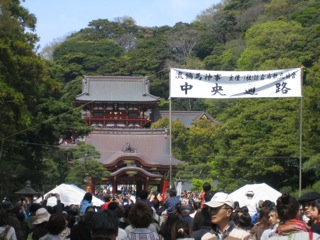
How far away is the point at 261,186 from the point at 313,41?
38406mm

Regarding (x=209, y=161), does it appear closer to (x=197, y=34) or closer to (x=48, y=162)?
A: (x=48, y=162)

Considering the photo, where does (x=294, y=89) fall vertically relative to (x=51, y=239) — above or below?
above

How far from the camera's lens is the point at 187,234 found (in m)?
5.99

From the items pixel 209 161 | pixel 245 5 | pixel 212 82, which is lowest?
pixel 209 161

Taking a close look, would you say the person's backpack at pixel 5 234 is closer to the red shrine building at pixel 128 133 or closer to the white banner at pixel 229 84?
the white banner at pixel 229 84

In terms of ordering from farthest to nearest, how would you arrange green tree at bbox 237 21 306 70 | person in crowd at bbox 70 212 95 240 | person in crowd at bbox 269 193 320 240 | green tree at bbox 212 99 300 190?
1. green tree at bbox 237 21 306 70
2. green tree at bbox 212 99 300 190
3. person in crowd at bbox 70 212 95 240
4. person in crowd at bbox 269 193 320 240

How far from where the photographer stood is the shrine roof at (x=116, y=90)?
57188mm

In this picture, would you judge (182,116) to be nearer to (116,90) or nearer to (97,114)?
(116,90)

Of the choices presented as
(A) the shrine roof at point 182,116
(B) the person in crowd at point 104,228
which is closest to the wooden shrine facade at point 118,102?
(A) the shrine roof at point 182,116

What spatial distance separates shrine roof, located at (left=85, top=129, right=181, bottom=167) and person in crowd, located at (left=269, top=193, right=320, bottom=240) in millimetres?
39508

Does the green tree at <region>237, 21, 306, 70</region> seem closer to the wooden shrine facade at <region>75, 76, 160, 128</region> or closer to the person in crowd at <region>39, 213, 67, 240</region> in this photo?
the wooden shrine facade at <region>75, 76, 160, 128</region>

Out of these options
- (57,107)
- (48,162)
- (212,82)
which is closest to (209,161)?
(48,162)

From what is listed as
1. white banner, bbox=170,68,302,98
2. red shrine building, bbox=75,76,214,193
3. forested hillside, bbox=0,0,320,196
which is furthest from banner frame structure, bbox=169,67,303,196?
red shrine building, bbox=75,76,214,193

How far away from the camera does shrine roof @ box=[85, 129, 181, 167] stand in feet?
150
